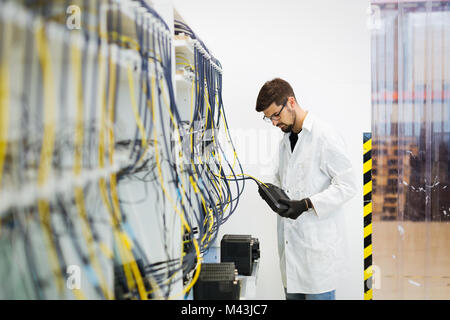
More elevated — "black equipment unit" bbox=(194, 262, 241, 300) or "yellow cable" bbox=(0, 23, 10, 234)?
"yellow cable" bbox=(0, 23, 10, 234)

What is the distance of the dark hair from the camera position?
5.63 ft

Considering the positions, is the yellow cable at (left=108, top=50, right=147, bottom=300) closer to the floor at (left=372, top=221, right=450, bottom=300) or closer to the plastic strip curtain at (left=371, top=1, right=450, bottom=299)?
the plastic strip curtain at (left=371, top=1, right=450, bottom=299)

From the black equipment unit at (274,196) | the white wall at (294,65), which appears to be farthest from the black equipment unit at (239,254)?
the white wall at (294,65)

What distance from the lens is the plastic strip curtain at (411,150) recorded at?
7.39ft

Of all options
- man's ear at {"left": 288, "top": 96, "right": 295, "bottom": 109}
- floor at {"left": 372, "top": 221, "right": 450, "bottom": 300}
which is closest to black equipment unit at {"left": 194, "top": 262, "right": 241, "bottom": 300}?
man's ear at {"left": 288, "top": 96, "right": 295, "bottom": 109}

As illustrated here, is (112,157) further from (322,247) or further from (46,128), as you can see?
(322,247)

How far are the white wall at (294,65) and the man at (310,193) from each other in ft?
1.37

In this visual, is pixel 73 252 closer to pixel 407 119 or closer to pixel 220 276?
pixel 220 276

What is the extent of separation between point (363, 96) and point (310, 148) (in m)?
0.65

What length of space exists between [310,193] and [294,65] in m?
0.86

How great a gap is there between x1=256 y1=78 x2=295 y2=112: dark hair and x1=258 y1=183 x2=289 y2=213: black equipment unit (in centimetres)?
40

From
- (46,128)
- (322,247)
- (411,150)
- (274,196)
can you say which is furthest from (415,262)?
(46,128)
